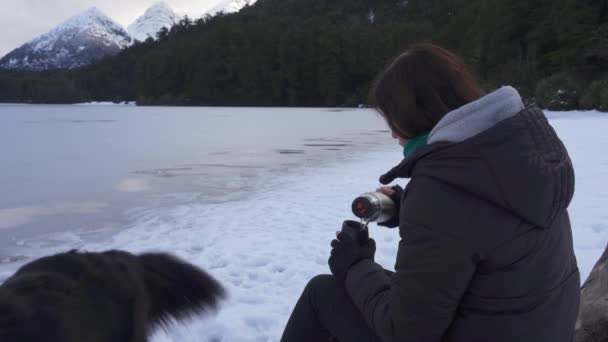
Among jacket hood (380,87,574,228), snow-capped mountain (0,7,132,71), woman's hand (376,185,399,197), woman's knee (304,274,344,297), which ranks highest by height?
snow-capped mountain (0,7,132,71)

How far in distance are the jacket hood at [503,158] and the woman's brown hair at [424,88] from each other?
16 cm

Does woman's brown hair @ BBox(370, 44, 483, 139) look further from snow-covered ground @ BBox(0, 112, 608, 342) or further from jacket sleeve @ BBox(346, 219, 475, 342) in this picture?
snow-covered ground @ BBox(0, 112, 608, 342)

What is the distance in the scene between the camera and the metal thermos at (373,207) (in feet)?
5.10

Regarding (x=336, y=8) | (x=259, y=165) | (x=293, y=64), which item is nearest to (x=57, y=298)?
(x=259, y=165)

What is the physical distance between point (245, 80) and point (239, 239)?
66.8m

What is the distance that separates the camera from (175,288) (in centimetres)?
163

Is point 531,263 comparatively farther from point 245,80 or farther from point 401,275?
point 245,80

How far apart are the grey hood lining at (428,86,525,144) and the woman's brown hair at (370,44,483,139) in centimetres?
16

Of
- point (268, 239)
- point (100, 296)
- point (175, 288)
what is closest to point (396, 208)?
point (175, 288)

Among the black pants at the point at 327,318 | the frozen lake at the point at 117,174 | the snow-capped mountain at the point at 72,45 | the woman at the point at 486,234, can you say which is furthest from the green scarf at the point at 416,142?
the snow-capped mountain at the point at 72,45

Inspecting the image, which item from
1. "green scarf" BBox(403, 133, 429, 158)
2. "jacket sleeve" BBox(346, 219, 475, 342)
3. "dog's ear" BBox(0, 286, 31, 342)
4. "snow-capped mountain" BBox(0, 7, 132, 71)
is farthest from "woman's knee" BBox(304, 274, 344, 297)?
"snow-capped mountain" BBox(0, 7, 132, 71)

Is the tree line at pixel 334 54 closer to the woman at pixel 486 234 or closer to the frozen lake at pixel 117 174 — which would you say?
the frozen lake at pixel 117 174

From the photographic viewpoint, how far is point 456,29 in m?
53.5

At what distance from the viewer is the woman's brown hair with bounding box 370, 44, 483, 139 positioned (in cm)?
133
